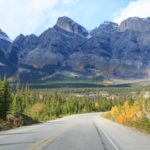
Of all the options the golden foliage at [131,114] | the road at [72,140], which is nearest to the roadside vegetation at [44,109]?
the golden foliage at [131,114]

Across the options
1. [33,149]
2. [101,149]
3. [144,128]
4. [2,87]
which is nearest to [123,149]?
[101,149]

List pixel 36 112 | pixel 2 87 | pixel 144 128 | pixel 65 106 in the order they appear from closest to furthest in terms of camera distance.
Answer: pixel 144 128 < pixel 2 87 < pixel 36 112 < pixel 65 106

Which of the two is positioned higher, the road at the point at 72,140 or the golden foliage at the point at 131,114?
the golden foliage at the point at 131,114

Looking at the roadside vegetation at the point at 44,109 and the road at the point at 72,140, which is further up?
the roadside vegetation at the point at 44,109

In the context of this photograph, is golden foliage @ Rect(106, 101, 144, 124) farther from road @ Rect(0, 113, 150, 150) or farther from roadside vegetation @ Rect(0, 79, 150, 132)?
road @ Rect(0, 113, 150, 150)

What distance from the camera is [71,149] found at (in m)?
21.6

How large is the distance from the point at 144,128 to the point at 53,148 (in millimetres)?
21747

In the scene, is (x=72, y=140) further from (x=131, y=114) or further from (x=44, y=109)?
(x=44, y=109)

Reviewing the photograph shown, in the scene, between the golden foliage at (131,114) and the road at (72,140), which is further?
the golden foliage at (131,114)

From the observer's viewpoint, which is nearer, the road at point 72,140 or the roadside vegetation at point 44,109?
the road at point 72,140

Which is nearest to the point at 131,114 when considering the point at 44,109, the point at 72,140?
the point at 72,140

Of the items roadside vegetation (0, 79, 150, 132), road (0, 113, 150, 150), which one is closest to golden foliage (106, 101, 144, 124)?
roadside vegetation (0, 79, 150, 132)

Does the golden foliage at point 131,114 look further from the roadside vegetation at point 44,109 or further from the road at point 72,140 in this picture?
A: the road at point 72,140

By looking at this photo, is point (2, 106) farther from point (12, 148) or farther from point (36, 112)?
point (36, 112)
